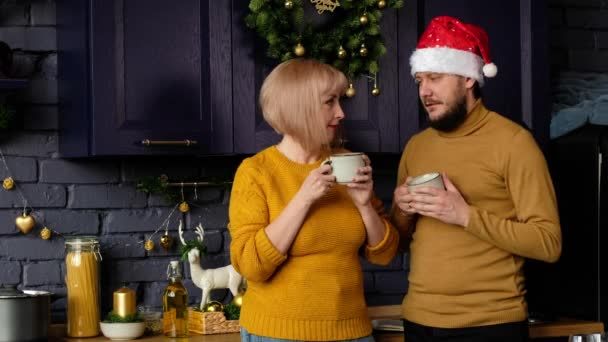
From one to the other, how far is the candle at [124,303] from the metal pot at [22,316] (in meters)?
0.24

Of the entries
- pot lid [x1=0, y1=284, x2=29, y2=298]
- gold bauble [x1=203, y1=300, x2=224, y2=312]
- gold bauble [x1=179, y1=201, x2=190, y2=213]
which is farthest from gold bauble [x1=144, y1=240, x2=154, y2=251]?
pot lid [x1=0, y1=284, x2=29, y2=298]

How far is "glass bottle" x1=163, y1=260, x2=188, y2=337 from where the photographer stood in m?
2.98

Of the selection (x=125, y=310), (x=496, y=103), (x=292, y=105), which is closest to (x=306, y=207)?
(x=292, y=105)

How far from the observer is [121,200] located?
3.22 metres

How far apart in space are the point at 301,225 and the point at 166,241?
37.7 inches

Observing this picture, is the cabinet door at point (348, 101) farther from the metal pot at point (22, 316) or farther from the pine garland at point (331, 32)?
the metal pot at point (22, 316)

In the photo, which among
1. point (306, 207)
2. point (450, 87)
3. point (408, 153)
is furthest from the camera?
point (408, 153)

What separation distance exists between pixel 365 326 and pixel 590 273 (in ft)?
3.19

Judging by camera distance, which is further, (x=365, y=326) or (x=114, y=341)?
(x=114, y=341)

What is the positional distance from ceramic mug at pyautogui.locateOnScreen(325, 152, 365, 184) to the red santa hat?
0.43 meters

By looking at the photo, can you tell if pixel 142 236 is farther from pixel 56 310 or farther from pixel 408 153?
pixel 408 153

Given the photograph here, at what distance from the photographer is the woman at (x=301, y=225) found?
2365mm

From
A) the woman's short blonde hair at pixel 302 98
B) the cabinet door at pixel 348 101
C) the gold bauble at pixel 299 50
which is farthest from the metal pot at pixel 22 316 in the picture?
the gold bauble at pixel 299 50

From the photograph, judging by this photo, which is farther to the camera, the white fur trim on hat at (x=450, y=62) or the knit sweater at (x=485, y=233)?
the white fur trim on hat at (x=450, y=62)
